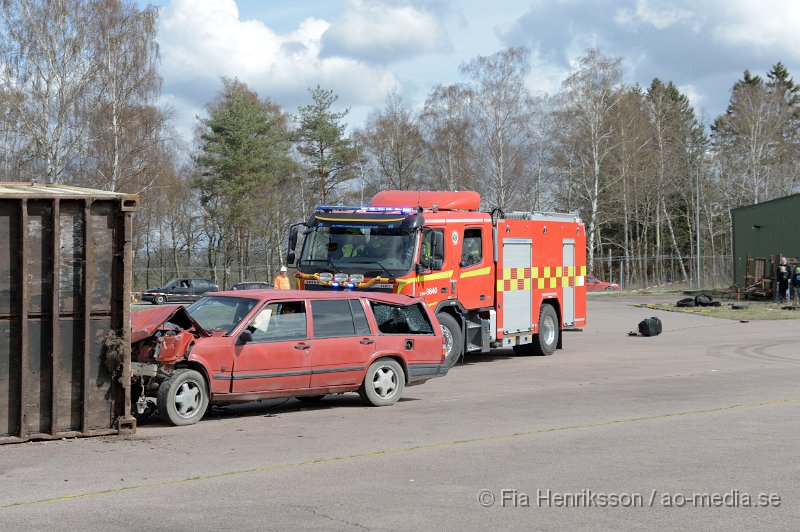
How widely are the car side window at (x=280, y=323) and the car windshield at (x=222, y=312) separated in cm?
18

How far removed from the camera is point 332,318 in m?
11.9

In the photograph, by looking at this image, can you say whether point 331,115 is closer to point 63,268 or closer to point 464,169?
point 464,169

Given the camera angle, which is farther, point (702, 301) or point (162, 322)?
point (702, 301)

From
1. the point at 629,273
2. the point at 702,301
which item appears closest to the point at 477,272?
the point at 702,301

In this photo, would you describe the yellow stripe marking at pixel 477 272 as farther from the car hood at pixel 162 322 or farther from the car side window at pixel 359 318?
the car hood at pixel 162 322

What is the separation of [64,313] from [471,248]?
930 cm

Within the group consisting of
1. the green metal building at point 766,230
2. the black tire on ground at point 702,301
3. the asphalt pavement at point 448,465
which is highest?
the green metal building at point 766,230

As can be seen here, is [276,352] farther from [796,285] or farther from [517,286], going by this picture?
[796,285]

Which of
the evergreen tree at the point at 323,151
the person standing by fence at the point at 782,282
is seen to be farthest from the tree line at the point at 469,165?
the person standing by fence at the point at 782,282

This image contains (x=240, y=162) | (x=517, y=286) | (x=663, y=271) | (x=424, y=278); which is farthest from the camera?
(x=663, y=271)

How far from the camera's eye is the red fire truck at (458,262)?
16062 millimetres

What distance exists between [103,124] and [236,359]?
1237 inches

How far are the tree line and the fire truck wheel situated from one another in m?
27.2

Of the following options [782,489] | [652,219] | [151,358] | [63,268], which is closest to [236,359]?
[151,358]
